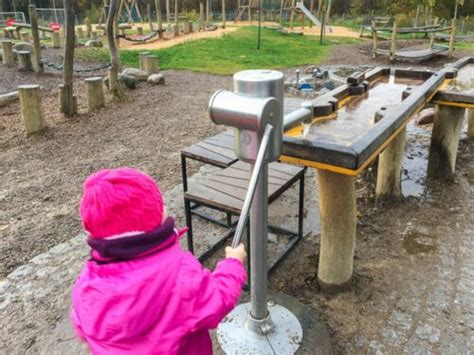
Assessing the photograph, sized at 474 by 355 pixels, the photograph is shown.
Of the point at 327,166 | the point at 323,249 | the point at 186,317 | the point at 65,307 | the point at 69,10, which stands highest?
the point at 69,10

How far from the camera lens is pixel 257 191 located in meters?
1.72

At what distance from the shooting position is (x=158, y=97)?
7906 millimetres

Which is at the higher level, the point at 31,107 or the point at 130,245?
the point at 130,245

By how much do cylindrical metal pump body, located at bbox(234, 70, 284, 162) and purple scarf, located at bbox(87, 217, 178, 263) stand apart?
48cm

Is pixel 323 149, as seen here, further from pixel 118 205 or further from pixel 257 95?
pixel 118 205

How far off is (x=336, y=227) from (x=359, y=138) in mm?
581

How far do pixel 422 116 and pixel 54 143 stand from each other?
473 cm

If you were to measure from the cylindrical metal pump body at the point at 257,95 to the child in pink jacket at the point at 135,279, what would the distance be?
1.51 ft

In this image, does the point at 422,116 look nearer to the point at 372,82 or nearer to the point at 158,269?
the point at 372,82

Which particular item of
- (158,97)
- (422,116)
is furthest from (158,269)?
(158,97)

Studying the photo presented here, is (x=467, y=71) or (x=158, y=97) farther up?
(x=467, y=71)

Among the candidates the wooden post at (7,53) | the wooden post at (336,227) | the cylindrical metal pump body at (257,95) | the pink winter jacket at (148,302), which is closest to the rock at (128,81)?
the wooden post at (7,53)

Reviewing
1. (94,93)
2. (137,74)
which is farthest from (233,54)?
(94,93)

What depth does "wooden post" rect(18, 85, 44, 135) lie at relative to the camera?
18.0ft
